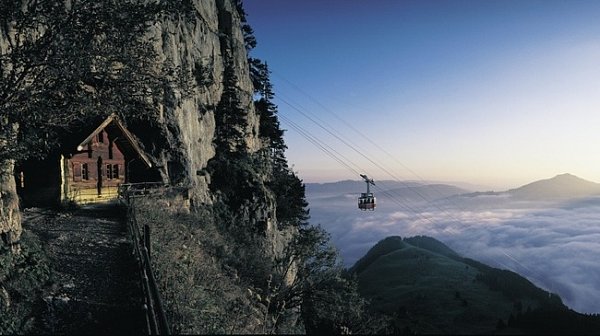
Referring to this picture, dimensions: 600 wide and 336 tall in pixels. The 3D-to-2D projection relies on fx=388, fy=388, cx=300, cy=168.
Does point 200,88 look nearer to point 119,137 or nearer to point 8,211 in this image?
point 119,137

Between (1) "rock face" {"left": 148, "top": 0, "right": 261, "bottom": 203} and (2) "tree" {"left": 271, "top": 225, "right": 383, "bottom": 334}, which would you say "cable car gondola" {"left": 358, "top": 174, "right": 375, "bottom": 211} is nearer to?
(2) "tree" {"left": 271, "top": 225, "right": 383, "bottom": 334}

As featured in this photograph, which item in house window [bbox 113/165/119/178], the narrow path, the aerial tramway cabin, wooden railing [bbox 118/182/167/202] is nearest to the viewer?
the narrow path

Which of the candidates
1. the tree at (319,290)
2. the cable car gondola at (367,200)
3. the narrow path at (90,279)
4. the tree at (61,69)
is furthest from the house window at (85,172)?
the cable car gondola at (367,200)

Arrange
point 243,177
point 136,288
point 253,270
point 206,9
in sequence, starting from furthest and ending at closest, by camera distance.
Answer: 1. point 206,9
2. point 243,177
3. point 253,270
4. point 136,288

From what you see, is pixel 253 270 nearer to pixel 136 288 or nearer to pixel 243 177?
pixel 136 288

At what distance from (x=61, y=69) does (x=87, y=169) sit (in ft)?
77.6

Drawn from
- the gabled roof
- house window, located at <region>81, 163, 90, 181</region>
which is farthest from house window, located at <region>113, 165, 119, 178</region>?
house window, located at <region>81, 163, 90, 181</region>

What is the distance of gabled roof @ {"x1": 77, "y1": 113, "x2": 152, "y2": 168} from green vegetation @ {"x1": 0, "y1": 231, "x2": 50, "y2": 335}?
1745 centimetres

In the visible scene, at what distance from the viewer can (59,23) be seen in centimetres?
1104

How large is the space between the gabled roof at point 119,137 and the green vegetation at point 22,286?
17.5 meters

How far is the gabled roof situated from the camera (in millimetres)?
29589

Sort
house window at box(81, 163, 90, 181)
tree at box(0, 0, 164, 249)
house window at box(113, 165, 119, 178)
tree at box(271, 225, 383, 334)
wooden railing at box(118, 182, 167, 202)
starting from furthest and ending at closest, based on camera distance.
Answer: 1. house window at box(113, 165, 119, 178)
2. house window at box(81, 163, 90, 181)
3. wooden railing at box(118, 182, 167, 202)
4. tree at box(271, 225, 383, 334)
5. tree at box(0, 0, 164, 249)

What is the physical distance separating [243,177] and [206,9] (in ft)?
86.8


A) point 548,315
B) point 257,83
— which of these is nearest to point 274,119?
point 257,83
